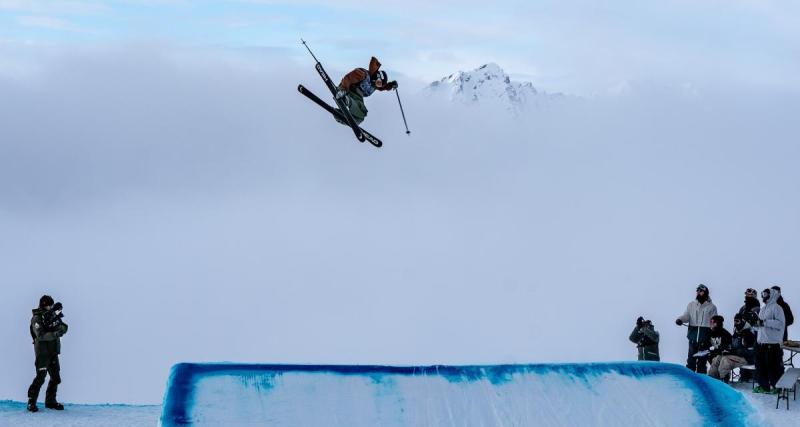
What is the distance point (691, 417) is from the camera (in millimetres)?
10078

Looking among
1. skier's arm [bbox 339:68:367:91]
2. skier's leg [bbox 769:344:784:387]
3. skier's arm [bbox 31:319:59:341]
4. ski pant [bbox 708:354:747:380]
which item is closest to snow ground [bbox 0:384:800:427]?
skier's leg [bbox 769:344:784:387]

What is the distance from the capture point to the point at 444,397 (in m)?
9.95

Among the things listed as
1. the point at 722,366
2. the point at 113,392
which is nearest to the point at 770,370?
the point at 722,366

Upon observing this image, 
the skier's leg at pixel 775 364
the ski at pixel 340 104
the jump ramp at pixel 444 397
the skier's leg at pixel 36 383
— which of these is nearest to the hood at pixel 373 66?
the ski at pixel 340 104

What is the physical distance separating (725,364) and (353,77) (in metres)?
6.75

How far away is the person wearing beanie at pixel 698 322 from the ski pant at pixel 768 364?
1049mm

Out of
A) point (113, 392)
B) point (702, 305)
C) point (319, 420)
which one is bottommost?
point (113, 392)

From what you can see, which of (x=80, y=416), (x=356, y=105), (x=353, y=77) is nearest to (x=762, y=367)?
(x=356, y=105)

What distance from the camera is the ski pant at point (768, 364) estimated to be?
13.2 metres

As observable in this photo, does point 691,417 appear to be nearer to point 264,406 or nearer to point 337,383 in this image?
point 337,383

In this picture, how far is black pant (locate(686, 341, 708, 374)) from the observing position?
14.3m

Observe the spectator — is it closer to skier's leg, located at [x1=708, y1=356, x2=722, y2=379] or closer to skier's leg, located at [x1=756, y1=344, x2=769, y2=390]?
skier's leg, located at [x1=708, y1=356, x2=722, y2=379]

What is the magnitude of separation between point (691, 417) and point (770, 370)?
152 inches

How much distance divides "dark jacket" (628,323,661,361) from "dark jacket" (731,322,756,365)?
131 centimetres
